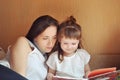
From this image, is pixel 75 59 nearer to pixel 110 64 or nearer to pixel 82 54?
pixel 82 54

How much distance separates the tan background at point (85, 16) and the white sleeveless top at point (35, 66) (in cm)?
43

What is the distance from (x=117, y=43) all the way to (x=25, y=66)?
2.51 feet

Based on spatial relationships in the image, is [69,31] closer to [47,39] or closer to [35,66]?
[47,39]

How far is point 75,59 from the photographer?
1662 mm

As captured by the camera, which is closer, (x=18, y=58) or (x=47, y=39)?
(x=18, y=58)

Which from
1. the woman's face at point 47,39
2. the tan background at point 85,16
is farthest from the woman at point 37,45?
the tan background at point 85,16

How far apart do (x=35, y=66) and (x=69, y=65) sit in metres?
0.22

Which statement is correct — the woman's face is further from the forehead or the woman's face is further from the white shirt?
the white shirt

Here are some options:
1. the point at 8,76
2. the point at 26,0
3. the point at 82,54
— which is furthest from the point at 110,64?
the point at 8,76

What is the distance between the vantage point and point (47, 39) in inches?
60.0

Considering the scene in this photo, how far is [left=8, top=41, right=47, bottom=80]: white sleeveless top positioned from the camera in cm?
150

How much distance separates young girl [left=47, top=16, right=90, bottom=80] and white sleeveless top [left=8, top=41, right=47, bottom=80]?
0.05 m

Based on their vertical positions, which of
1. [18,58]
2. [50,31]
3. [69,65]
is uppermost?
[50,31]

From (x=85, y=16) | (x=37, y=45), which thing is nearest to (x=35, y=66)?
(x=37, y=45)
